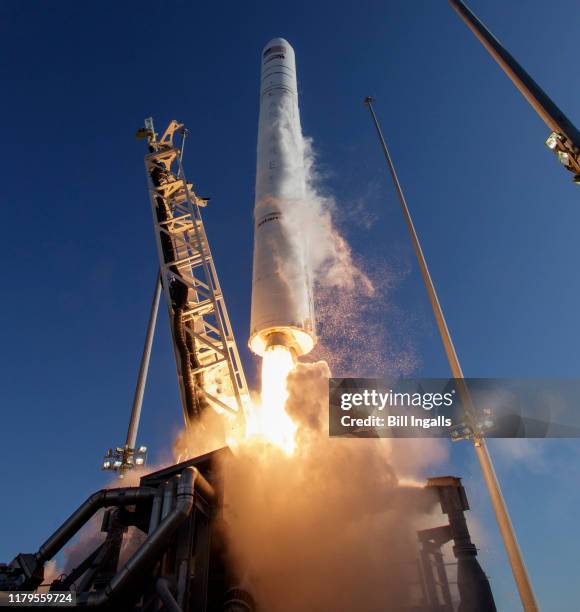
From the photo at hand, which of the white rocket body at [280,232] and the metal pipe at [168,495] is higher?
the white rocket body at [280,232]

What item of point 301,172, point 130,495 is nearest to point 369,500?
point 130,495

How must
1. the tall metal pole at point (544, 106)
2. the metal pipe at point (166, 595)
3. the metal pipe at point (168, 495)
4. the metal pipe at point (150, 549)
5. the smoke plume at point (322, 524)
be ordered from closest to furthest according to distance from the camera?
the tall metal pole at point (544, 106)
the metal pipe at point (166, 595)
the metal pipe at point (150, 549)
the metal pipe at point (168, 495)
the smoke plume at point (322, 524)

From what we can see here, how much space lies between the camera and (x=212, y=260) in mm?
18516

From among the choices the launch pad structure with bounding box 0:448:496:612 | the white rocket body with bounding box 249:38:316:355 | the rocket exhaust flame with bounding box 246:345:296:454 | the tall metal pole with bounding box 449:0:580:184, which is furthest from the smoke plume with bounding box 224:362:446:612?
the tall metal pole with bounding box 449:0:580:184

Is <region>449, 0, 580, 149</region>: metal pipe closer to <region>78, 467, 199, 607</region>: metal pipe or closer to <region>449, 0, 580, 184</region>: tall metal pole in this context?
<region>449, 0, 580, 184</region>: tall metal pole

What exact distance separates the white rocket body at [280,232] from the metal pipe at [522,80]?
358 inches

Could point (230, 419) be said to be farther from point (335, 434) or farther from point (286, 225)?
point (286, 225)

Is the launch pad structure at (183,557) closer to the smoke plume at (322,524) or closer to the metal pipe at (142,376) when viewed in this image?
the smoke plume at (322,524)

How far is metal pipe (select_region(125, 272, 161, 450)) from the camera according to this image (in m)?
23.0

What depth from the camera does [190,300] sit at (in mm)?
18391

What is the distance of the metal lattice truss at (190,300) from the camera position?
1630 centimetres

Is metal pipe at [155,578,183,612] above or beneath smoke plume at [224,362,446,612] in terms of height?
beneath

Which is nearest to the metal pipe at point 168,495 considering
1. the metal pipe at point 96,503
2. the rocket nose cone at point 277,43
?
the metal pipe at point 96,503

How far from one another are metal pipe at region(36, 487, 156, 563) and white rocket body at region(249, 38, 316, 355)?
5.79 m
